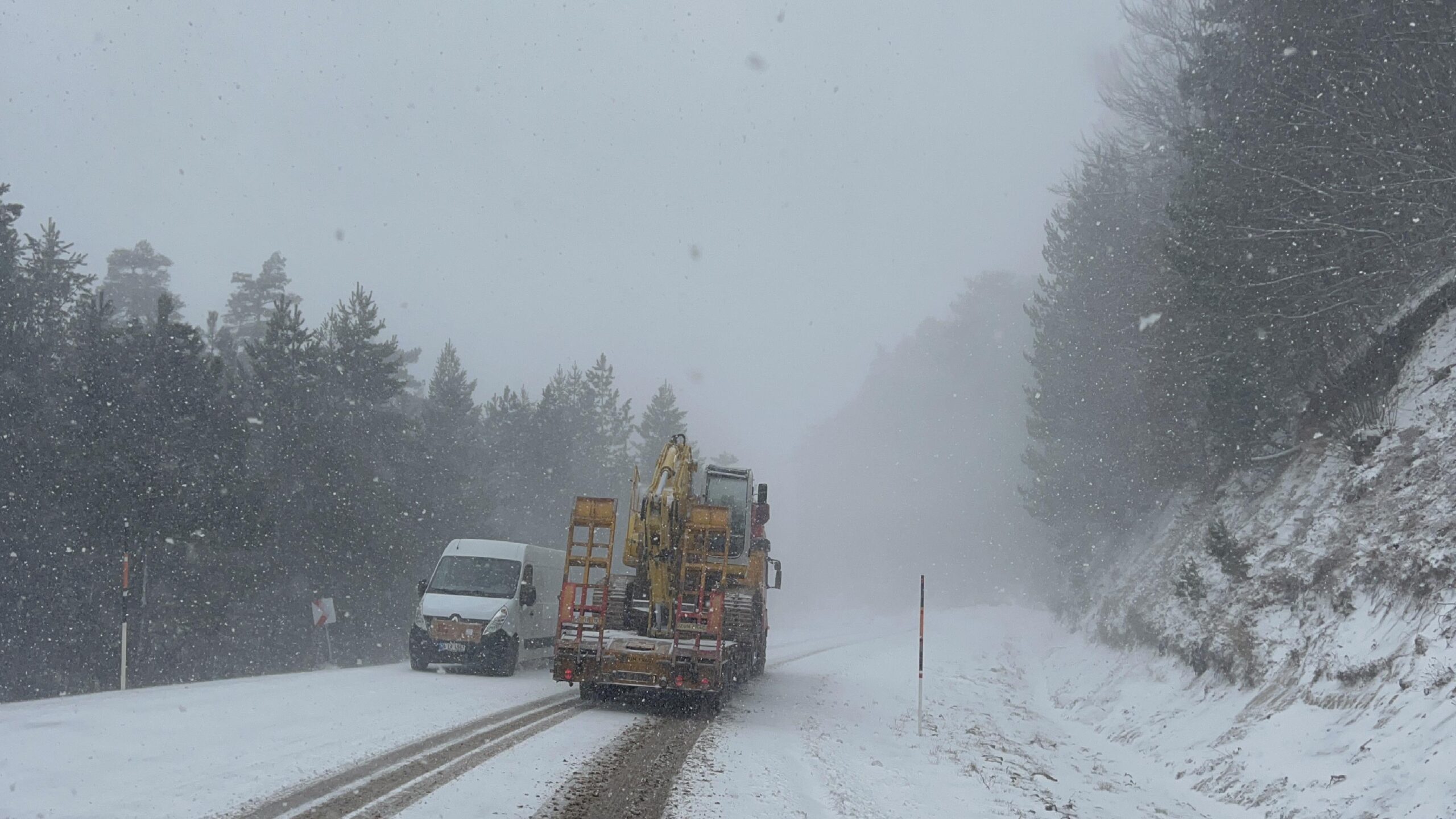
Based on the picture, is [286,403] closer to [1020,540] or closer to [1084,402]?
[1084,402]

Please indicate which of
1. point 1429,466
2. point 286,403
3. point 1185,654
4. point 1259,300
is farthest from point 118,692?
point 286,403

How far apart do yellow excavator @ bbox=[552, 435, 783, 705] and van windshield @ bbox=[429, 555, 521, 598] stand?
150 inches

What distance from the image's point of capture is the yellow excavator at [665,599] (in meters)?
12.9

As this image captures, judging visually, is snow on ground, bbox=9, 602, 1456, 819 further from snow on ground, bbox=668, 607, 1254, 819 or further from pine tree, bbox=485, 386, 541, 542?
pine tree, bbox=485, 386, 541, 542

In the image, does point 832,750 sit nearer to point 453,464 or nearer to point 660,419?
point 453,464

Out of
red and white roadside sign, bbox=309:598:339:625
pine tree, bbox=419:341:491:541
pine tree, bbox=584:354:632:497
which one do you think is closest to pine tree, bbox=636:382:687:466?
pine tree, bbox=584:354:632:497

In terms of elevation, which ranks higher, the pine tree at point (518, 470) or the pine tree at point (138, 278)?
the pine tree at point (138, 278)

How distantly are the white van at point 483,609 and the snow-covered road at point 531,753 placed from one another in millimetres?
541

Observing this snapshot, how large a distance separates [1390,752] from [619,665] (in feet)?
28.2

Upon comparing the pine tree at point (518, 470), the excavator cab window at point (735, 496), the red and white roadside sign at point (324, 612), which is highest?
the pine tree at point (518, 470)

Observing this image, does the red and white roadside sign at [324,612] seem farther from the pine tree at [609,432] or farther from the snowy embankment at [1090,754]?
the pine tree at [609,432]

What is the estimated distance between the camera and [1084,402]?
122ft

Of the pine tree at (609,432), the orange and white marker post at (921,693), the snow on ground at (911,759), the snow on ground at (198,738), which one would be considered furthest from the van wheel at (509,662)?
the pine tree at (609,432)

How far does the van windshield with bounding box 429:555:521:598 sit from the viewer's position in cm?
1828
